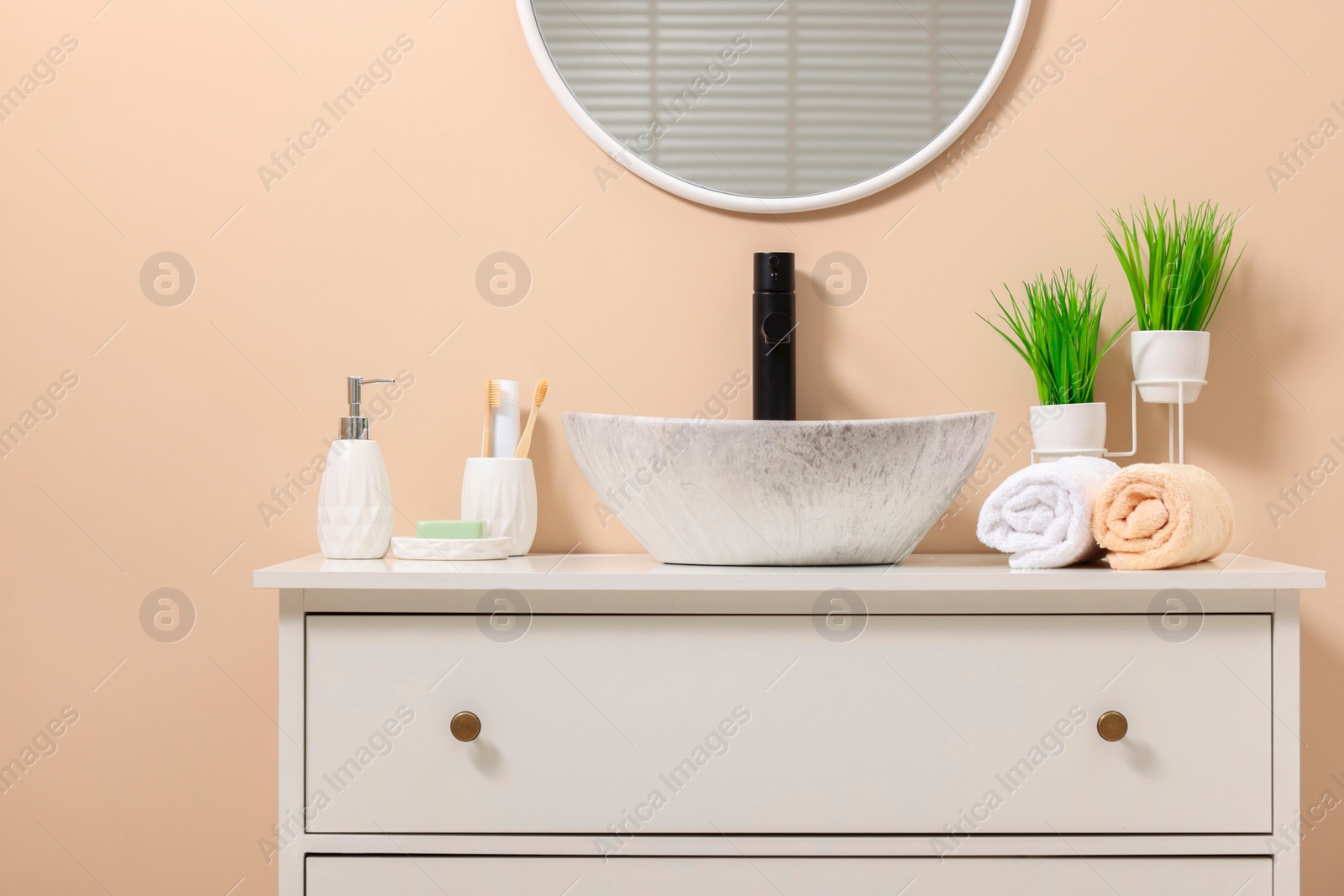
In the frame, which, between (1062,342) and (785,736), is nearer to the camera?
(785,736)

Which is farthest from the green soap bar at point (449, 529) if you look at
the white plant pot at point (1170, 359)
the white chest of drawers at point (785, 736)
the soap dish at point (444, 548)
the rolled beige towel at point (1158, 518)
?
the white plant pot at point (1170, 359)

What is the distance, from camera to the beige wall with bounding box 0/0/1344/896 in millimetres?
1099

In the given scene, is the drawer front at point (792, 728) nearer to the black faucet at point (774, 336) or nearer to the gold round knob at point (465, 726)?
the gold round knob at point (465, 726)

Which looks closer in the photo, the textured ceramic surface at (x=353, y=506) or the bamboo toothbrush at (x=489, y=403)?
the textured ceramic surface at (x=353, y=506)

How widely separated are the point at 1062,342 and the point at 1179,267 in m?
0.16

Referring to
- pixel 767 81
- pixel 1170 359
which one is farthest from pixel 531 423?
pixel 1170 359

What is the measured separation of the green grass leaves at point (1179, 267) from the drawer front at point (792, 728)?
1.33ft

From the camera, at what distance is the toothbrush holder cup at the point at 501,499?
99cm

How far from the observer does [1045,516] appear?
84cm

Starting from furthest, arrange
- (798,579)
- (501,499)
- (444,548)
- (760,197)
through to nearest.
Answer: (760,197) < (501,499) < (444,548) < (798,579)

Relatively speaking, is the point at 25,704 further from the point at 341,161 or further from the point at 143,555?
the point at 341,161

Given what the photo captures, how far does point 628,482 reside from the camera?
0.84 meters

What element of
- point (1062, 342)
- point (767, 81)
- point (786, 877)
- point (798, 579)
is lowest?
point (786, 877)

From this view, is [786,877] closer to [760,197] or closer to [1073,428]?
[1073,428]
